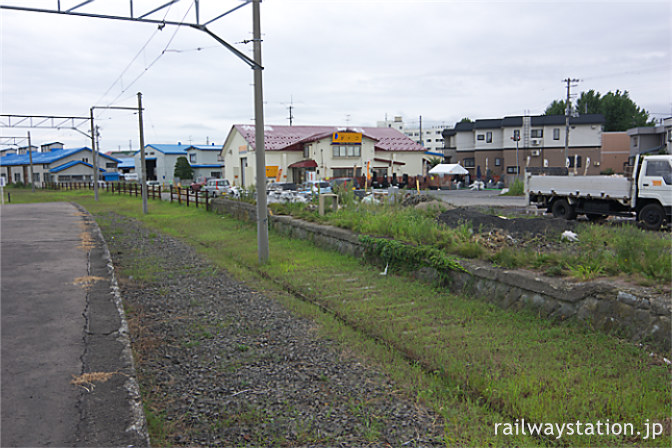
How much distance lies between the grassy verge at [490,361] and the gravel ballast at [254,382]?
0.39 metres

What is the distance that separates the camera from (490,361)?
5.56m

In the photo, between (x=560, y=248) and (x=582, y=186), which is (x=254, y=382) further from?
(x=582, y=186)

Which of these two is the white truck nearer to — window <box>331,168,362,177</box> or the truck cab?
the truck cab

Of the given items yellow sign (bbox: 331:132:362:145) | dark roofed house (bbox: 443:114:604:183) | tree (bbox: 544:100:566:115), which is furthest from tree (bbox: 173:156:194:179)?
tree (bbox: 544:100:566:115)

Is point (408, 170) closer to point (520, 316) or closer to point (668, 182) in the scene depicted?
point (668, 182)

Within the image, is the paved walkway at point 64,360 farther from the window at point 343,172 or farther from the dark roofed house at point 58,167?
the dark roofed house at point 58,167

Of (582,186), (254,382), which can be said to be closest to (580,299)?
(254,382)

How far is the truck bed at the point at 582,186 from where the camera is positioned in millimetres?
16594

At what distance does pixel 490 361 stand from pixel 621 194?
13708 millimetres

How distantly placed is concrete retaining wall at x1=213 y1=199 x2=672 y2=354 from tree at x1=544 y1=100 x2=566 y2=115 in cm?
7782

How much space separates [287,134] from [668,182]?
43077mm

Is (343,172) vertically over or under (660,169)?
over

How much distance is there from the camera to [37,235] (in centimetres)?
1516

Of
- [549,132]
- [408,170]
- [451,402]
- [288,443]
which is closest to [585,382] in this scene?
[451,402]
